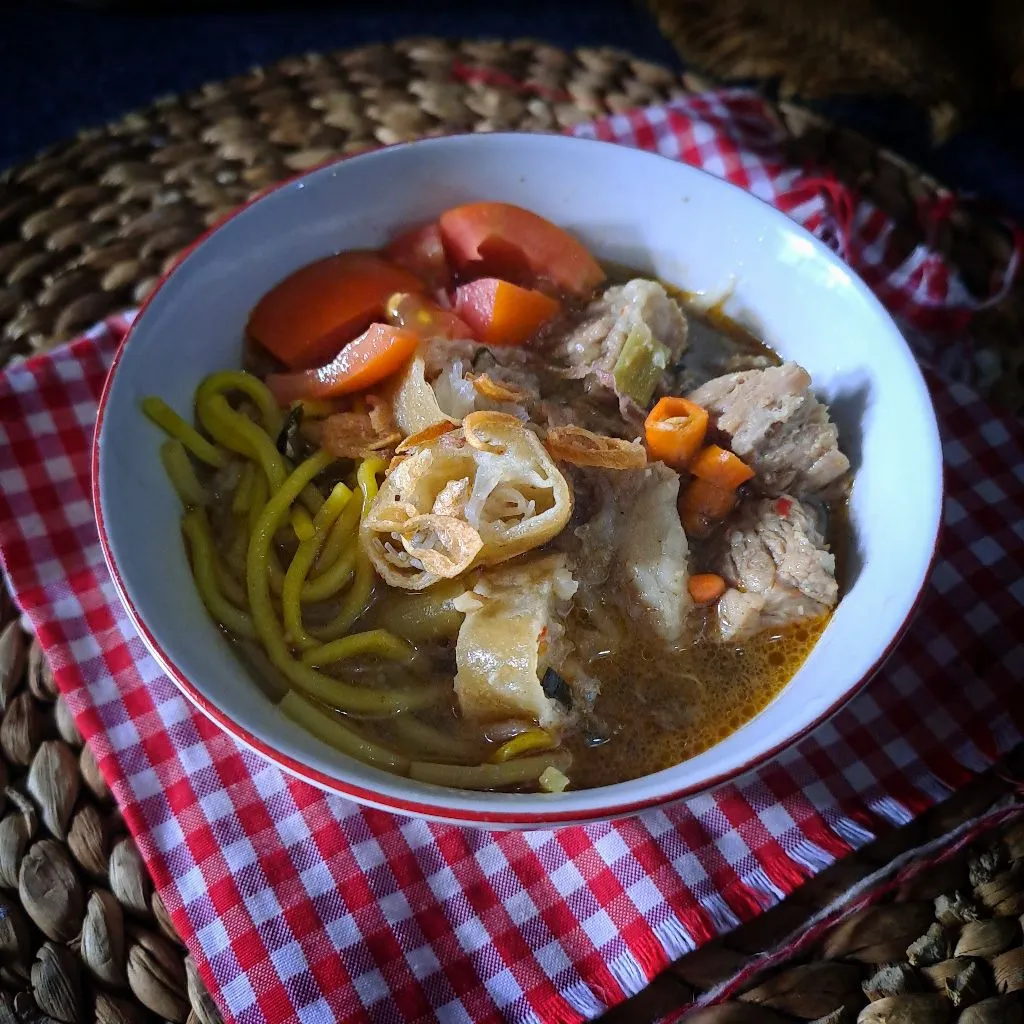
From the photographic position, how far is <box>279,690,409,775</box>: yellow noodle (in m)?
1.92

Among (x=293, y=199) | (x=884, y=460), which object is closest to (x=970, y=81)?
(x=884, y=460)

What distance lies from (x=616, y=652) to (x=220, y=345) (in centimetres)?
120

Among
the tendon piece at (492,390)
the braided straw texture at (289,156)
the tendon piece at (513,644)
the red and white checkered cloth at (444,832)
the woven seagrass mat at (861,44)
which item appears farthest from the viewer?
the woven seagrass mat at (861,44)

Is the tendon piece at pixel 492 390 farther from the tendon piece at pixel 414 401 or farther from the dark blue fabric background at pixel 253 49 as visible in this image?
the dark blue fabric background at pixel 253 49

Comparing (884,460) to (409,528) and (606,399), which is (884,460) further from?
(409,528)

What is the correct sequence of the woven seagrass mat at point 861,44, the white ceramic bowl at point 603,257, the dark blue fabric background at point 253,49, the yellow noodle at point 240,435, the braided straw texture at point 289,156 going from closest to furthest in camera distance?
the white ceramic bowl at point 603,257, the yellow noodle at point 240,435, the braided straw texture at point 289,156, the woven seagrass mat at point 861,44, the dark blue fabric background at point 253,49

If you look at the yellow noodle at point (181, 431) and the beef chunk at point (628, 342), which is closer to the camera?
the yellow noodle at point (181, 431)

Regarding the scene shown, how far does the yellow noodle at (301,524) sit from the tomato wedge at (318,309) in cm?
43

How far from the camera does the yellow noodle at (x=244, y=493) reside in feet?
7.35

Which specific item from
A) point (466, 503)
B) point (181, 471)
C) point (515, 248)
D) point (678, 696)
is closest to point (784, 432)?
point (678, 696)

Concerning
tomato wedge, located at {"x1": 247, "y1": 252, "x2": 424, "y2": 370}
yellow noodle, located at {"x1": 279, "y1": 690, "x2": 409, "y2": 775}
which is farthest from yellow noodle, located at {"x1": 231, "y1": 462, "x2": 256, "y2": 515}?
yellow noodle, located at {"x1": 279, "y1": 690, "x2": 409, "y2": 775}

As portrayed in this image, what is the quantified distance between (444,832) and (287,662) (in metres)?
0.47

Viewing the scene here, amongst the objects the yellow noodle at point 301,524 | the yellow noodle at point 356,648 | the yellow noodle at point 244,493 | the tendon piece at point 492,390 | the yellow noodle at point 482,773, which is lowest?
the yellow noodle at point 482,773

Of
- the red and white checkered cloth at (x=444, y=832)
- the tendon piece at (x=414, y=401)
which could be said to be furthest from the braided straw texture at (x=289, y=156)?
the tendon piece at (x=414, y=401)
